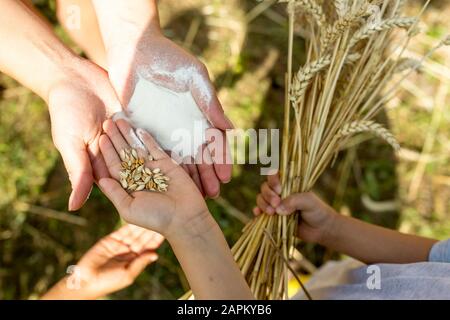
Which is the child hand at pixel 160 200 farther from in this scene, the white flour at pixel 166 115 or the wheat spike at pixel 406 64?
the wheat spike at pixel 406 64

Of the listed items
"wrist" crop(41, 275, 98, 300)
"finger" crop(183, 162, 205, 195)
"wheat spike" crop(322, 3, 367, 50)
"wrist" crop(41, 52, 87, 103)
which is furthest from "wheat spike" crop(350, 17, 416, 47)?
"wrist" crop(41, 275, 98, 300)

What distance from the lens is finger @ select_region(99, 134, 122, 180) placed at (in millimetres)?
1158

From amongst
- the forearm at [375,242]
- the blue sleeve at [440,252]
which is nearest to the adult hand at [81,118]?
the forearm at [375,242]

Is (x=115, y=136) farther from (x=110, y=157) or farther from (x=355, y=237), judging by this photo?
(x=355, y=237)

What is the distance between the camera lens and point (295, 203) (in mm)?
1172

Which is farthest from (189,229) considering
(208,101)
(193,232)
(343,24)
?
(343,24)

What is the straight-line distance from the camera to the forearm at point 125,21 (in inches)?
53.6

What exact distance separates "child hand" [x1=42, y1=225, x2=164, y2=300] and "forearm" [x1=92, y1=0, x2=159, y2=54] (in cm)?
50

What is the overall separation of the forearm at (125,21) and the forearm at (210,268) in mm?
584

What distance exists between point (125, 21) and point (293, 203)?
2.09 feet

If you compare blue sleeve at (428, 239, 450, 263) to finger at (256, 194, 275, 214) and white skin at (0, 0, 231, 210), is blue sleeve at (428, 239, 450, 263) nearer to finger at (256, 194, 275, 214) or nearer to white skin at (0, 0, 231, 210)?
finger at (256, 194, 275, 214)

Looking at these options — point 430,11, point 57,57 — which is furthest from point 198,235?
point 430,11

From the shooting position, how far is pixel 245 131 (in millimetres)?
1979

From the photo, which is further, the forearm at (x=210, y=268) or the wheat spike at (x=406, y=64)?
the wheat spike at (x=406, y=64)
